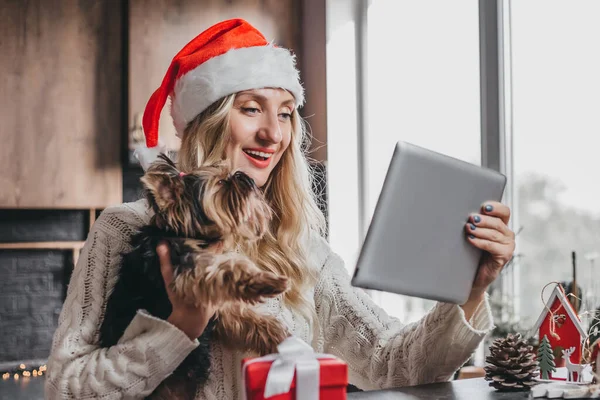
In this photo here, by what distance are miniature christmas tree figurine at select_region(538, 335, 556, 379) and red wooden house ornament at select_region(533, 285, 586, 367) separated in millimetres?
33

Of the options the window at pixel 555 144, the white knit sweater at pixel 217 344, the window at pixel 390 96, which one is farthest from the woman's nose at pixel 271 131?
the window at pixel 390 96

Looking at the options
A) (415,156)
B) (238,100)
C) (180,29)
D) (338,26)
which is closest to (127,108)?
(180,29)

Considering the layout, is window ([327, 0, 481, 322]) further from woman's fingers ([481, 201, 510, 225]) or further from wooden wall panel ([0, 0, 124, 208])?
woman's fingers ([481, 201, 510, 225])

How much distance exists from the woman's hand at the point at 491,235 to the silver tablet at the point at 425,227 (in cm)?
1

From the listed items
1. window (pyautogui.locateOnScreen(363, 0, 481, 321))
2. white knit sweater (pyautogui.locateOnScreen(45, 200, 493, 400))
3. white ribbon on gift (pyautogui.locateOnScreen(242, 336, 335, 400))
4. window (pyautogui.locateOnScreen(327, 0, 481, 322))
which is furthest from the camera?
window (pyautogui.locateOnScreen(327, 0, 481, 322))

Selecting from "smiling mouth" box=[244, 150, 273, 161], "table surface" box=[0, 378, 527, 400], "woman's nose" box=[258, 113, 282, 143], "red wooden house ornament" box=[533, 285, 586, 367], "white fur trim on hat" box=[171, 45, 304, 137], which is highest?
"white fur trim on hat" box=[171, 45, 304, 137]

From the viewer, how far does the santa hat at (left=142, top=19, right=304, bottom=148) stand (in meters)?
1.31

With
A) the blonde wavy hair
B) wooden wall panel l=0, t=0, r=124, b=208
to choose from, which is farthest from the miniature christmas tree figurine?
wooden wall panel l=0, t=0, r=124, b=208

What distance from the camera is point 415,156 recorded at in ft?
3.34

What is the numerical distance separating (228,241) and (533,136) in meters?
1.75

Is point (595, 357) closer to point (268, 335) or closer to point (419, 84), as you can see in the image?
point (268, 335)

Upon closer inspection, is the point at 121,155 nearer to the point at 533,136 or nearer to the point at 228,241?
the point at 533,136

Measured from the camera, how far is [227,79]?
4.27ft

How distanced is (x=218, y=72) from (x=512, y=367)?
2.41 feet
